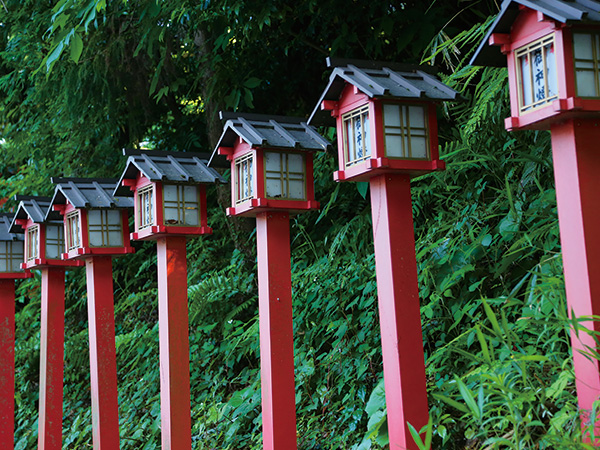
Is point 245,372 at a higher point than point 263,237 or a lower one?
lower

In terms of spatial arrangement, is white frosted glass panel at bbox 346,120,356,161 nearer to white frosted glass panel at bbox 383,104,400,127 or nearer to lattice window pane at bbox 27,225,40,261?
white frosted glass panel at bbox 383,104,400,127

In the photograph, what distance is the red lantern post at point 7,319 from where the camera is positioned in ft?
20.3

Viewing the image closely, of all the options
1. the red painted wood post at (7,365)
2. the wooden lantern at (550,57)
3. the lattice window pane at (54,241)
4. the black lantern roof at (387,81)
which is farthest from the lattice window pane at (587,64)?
the red painted wood post at (7,365)

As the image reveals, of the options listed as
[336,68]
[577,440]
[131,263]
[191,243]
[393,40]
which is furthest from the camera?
[131,263]

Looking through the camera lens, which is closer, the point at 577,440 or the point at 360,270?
the point at 577,440

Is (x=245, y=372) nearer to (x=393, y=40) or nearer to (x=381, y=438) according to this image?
(x=381, y=438)

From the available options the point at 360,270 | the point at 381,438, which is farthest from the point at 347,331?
the point at 381,438

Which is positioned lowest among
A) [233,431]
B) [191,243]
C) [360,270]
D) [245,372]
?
[233,431]

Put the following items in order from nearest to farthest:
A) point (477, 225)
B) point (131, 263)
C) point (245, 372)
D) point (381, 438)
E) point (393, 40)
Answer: point (381, 438), point (477, 225), point (245, 372), point (393, 40), point (131, 263)

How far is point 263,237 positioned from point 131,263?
5.20 m

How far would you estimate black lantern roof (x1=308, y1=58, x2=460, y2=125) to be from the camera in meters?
2.97

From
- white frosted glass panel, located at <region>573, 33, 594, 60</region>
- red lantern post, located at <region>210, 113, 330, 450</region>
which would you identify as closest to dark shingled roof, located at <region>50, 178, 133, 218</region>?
red lantern post, located at <region>210, 113, 330, 450</region>

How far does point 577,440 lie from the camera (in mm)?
2322

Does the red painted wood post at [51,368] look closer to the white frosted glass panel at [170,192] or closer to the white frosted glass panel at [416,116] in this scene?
the white frosted glass panel at [170,192]
